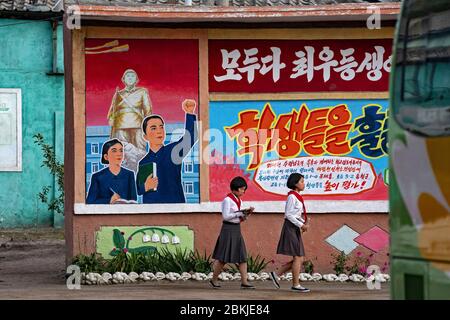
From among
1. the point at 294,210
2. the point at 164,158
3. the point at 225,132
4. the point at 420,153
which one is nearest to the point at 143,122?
the point at 164,158

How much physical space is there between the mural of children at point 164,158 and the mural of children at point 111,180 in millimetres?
236

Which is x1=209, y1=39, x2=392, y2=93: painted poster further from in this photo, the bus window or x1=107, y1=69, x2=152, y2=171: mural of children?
the bus window

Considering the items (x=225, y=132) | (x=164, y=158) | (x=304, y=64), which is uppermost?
(x=304, y=64)

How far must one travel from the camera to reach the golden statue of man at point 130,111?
1766 centimetres

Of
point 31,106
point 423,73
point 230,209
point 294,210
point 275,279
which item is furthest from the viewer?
point 31,106

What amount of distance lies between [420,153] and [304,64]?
9.54 meters

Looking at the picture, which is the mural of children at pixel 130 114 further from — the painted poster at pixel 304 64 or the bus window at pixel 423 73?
the bus window at pixel 423 73

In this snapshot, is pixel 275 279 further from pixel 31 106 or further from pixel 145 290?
pixel 31 106

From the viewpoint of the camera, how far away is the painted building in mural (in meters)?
17.6

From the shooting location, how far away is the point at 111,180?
58.0ft

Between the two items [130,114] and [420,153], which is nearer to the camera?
[420,153]

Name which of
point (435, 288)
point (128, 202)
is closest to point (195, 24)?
point (128, 202)

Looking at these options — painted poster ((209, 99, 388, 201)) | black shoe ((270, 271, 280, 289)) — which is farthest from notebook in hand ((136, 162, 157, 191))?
black shoe ((270, 271, 280, 289))

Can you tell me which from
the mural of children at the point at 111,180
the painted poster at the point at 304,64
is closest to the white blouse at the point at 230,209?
the mural of children at the point at 111,180
